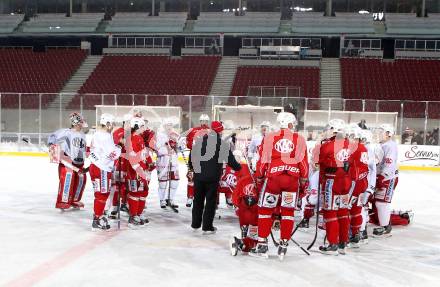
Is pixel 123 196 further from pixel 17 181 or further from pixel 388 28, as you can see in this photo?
pixel 388 28

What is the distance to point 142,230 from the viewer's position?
6469 millimetres

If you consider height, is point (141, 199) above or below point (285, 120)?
below

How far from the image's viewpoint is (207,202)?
640 centimetres

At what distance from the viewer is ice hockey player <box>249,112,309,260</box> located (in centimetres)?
514

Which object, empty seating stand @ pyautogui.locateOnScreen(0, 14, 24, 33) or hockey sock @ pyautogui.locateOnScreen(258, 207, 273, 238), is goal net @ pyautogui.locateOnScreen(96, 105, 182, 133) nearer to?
hockey sock @ pyautogui.locateOnScreen(258, 207, 273, 238)

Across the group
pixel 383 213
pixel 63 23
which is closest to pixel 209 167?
pixel 383 213

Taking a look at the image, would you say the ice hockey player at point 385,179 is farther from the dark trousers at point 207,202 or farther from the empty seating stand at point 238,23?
the empty seating stand at point 238,23

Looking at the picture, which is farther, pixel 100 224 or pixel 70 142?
pixel 70 142

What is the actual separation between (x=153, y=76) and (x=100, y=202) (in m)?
20.5

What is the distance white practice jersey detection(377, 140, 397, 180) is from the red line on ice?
3.39 metres

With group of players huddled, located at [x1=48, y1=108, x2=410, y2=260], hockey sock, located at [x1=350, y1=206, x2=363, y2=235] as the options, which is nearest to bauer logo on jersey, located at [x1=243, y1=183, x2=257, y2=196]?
group of players huddled, located at [x1=48, y1=108, x2=410, y2=260]

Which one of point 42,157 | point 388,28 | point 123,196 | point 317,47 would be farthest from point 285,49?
point 123,196

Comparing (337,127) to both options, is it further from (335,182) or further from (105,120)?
(105,120)

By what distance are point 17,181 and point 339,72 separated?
18612 mm
